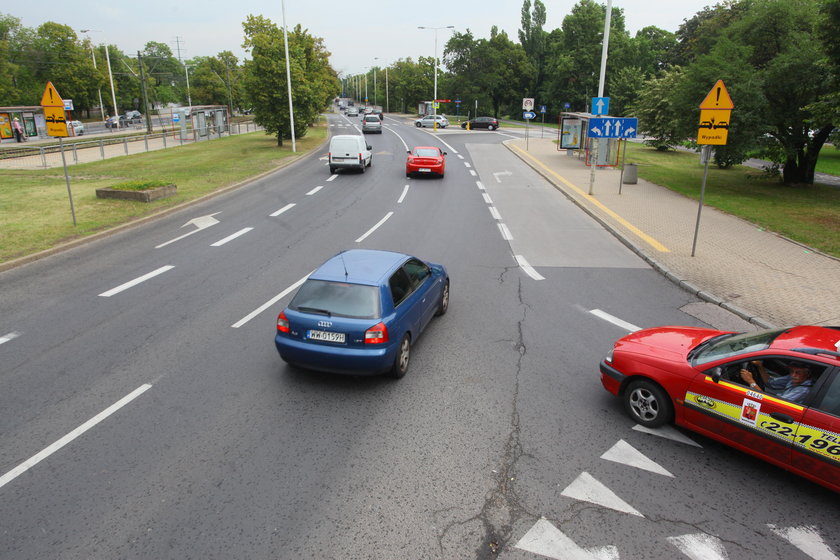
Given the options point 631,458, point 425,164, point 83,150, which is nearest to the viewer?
point 631,458

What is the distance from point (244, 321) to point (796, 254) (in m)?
12.4

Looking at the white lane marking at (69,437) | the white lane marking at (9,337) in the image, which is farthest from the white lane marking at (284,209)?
the white lane marking at (69,437)

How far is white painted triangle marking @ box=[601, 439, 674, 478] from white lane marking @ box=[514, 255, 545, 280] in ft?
19.7

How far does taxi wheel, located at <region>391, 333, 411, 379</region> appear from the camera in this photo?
6.91 meters

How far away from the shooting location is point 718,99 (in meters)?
11.1

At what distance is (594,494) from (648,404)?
5.18 feet

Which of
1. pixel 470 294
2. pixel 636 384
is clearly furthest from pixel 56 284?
pixel 636 384

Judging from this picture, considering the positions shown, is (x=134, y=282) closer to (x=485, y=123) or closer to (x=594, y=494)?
(x=594, y=494)

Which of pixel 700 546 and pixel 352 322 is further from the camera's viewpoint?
pixel 352 322

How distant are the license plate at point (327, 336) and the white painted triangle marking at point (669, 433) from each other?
3.54 metres

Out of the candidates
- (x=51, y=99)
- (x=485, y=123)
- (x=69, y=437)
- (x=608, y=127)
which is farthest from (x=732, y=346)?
(x=485, y=123)

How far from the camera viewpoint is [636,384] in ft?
20.1

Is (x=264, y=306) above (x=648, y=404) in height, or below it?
below

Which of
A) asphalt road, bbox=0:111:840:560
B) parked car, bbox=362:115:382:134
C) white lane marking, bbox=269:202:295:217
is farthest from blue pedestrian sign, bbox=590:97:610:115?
parked car, bbox=362:115:382:134
